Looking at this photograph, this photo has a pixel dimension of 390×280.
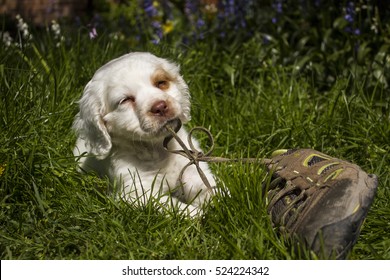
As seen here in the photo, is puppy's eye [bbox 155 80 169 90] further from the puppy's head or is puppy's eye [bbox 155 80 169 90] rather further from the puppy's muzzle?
the puppy's muzzle

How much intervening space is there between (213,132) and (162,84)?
3.80ft

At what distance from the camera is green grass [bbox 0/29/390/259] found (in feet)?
10.9

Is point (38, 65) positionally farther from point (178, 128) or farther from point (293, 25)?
point (293, 25)

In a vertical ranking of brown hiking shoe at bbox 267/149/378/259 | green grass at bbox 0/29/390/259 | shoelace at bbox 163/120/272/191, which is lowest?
green grass at bbox 0/29/390/259

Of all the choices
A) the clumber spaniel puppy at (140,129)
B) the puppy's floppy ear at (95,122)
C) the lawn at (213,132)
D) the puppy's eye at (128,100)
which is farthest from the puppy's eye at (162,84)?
the lawn at (213,132)

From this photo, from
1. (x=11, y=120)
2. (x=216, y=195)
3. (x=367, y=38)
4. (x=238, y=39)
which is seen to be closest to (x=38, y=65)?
(x=11, y=120)

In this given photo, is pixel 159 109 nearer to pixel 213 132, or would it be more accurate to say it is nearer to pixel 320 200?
pixel 320 200

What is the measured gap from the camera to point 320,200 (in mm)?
3080

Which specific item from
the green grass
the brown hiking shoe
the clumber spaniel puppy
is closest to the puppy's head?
the clumber spaniel puppy

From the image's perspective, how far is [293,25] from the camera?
20.1ft

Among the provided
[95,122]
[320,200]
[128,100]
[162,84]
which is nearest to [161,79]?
[162,84]

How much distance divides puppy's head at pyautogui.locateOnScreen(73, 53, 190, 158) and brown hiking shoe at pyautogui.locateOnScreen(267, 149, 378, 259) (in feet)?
2.30

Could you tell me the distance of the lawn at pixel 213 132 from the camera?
11.0 feet

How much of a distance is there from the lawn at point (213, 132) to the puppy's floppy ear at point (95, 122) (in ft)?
0.67
